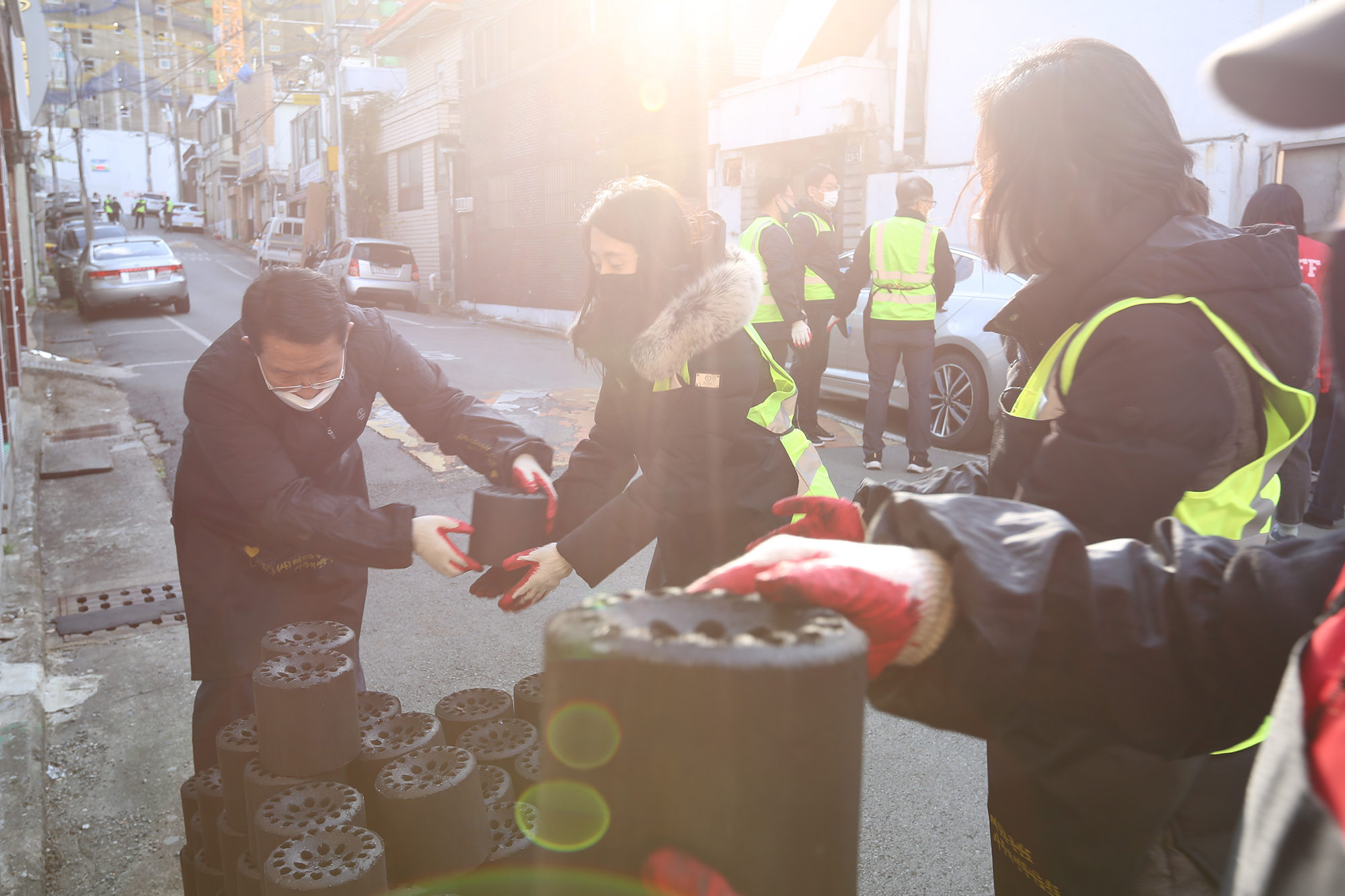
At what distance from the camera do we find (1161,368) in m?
1.30

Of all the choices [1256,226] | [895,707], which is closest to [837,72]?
[1256,226]

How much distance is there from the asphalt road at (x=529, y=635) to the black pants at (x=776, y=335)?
0.87 meters

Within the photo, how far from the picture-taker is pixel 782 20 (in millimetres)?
15586

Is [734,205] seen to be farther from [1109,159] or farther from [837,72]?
[1109,159]

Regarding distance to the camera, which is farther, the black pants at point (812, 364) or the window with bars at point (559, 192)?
the window with bars at point (559, 192)

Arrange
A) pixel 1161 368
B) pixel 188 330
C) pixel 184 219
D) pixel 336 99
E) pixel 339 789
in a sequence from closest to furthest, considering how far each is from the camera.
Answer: pixel 1161 368 → pixel 339 789 → pixel 188 330 → pixel 336 99 → pixel 184 219

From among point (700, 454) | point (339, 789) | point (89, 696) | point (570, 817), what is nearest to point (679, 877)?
point (570, 817)

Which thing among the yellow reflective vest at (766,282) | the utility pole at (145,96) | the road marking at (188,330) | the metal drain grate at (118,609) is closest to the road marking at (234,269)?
the road marking at (188,330)

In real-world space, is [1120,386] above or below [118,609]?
above

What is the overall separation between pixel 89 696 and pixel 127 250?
17686mm

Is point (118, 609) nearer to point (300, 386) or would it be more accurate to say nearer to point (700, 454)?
point (300, 386)

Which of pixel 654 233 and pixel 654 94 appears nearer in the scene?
pixel 654 233

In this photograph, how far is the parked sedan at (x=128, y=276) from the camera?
18078 mm

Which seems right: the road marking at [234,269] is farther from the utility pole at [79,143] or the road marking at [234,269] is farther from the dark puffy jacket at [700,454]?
the dark puffy jacket at [700,454]
